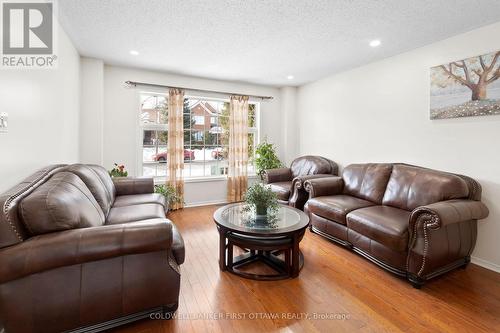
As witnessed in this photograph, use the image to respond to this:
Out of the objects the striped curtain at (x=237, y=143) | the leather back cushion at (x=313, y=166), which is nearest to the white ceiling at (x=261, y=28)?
the striped curtain at (x=237, y=143)

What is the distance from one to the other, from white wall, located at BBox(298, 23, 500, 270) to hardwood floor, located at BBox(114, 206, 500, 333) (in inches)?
37.0

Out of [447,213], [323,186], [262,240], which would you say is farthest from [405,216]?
[262,240]

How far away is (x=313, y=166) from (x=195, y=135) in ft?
7.66

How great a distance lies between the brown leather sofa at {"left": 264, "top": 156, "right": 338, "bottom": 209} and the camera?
3.62 metres

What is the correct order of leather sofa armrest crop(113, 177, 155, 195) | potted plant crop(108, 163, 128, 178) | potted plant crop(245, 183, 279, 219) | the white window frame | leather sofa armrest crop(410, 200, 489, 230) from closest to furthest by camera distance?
leather sofa armrest crop(410, 200, 489, 230) → potted plant crop(245, 183, 279, 219) → leather sofa armrest crop(113, 177, 155, 195) → potted plant crop(108, 163, 128, 178) → the white window frame

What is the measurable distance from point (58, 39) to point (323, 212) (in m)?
3.51

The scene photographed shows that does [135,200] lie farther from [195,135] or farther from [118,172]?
[195,135]

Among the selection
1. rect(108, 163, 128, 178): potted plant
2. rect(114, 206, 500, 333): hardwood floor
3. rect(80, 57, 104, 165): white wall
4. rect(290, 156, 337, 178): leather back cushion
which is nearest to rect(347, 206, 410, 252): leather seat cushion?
rect(114, 206, 500, 333): hardwood floor

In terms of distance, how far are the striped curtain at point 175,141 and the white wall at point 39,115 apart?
1.40 meters

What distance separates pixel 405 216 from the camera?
243cm

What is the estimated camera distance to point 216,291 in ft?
6.54

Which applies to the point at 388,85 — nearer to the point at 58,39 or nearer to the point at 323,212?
the point at 323,212

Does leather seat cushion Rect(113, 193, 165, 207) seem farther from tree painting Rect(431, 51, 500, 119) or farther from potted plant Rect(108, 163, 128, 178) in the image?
tree painting Rect(431, 51, 500, 119)

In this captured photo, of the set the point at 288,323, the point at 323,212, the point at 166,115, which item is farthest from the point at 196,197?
the point at 288,323
